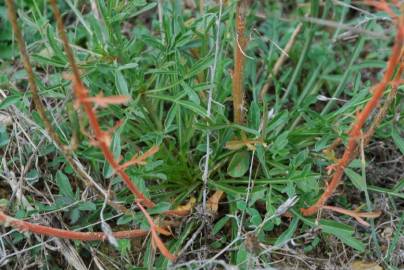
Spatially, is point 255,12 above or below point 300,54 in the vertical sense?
above

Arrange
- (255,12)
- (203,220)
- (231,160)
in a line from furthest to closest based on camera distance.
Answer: (255,12) < (231,160) < (203,220)

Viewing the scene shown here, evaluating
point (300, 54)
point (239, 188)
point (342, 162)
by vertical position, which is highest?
point (342, 162)

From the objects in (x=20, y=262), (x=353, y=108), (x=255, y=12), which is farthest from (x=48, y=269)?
(x=255, y=12)

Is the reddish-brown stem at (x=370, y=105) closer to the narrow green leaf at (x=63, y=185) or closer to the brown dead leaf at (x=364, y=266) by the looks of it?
the brown dead leaf at (x=364, y=266)

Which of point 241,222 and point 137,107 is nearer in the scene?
point 241,222

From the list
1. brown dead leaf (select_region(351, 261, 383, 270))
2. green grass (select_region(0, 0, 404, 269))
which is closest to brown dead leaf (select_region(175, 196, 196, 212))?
green grass (select_region(0, 0, 404, 269))

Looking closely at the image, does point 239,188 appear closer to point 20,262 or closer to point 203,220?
point 203,220

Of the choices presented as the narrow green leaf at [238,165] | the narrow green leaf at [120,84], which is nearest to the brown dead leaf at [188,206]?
the narrow green leaf at [238,165]
